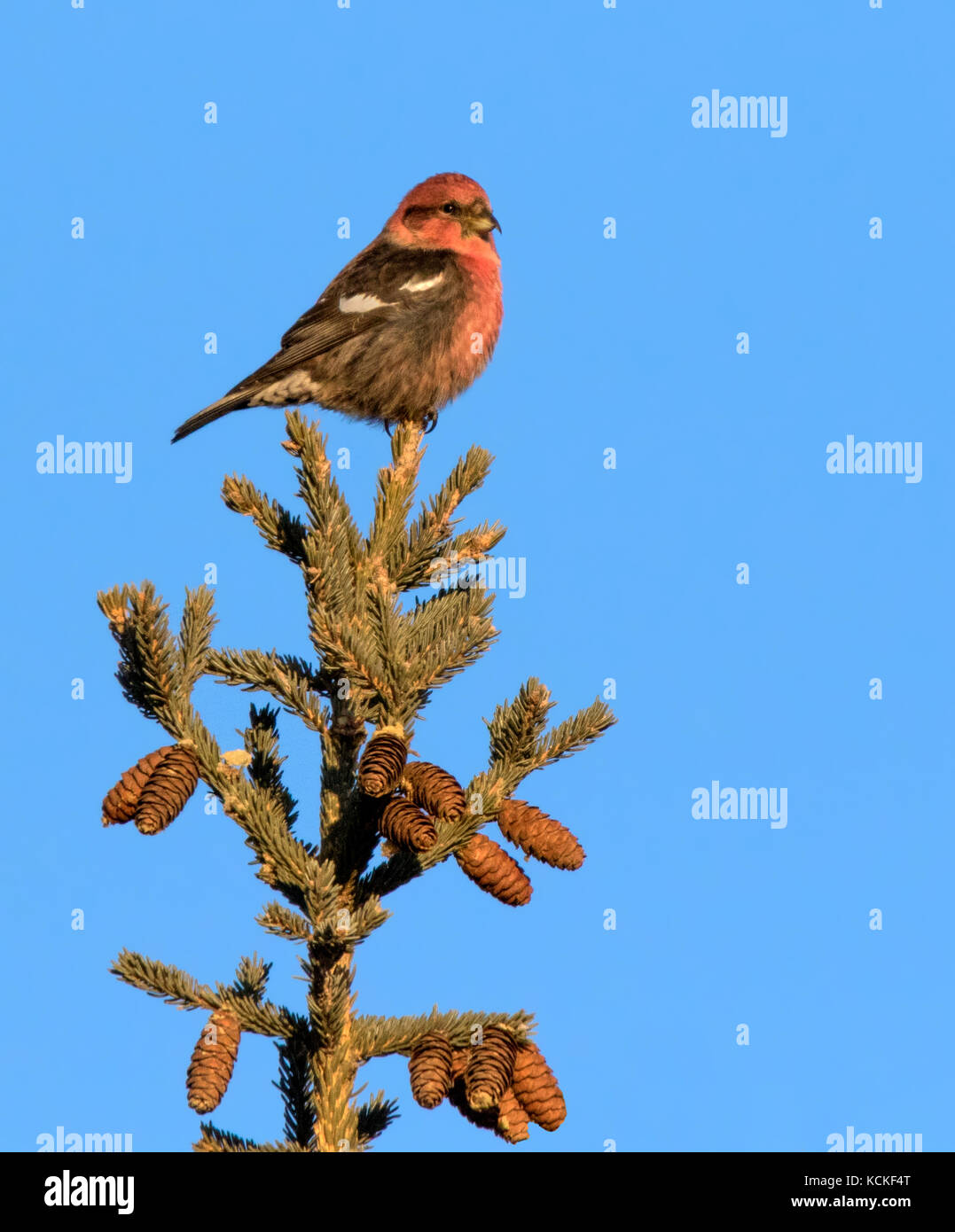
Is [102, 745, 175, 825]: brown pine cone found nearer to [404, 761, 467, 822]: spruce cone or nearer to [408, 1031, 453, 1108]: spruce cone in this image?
[404, 761, 467, 822]: spruce cone

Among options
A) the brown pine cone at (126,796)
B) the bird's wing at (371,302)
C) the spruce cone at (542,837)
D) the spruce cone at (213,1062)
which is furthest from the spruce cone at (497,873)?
the bird's wing at (371,302)

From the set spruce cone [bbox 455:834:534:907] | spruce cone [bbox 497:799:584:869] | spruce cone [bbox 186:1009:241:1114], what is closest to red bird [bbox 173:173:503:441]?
spruce cone [bbox 497:799:584:869]

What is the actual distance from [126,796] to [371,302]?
452 centimetres

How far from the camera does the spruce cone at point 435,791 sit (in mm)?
3096

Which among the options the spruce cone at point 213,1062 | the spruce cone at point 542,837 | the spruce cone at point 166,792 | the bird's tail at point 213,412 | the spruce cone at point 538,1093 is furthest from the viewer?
the bird's tail at point 213,412

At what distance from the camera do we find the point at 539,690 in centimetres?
328

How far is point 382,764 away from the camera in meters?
3.03

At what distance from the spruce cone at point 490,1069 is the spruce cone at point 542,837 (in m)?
0.45

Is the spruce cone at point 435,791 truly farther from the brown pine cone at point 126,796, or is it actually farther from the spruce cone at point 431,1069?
the brown pine cone at point 126,796

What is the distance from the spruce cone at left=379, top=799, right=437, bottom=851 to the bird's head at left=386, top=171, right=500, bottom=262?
195 inches

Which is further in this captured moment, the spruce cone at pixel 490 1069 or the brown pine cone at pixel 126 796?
the brown pine cone at pixel 126 796
